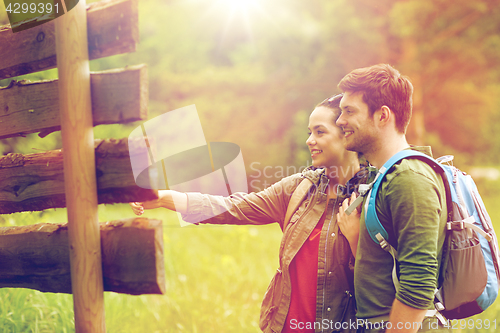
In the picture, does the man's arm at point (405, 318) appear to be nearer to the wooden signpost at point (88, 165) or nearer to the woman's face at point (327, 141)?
the woman's face at point (327, 141)

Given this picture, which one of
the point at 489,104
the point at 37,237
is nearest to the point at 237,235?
the point at 37,237

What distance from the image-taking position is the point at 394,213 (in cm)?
158

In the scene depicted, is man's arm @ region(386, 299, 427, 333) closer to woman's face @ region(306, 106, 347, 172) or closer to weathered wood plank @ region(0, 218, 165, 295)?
woman's face @ region(306, 106, 347, 172)

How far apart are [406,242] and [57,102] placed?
1.70m

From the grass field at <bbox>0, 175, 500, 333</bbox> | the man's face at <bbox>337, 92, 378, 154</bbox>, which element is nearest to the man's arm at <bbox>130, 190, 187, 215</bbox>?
the man's face at <bbox>337, 92, 378, 154</bbox>

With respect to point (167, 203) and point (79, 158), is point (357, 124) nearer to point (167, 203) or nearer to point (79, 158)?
point (167, 203)

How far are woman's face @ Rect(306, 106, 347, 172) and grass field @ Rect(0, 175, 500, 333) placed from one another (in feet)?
7.89

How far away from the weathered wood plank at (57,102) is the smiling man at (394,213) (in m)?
1.08

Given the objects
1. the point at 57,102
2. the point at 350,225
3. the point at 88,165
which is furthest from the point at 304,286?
the point at 57,102

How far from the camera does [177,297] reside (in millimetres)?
4293

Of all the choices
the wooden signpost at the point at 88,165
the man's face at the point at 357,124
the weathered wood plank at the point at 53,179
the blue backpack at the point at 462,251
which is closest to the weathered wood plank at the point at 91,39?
the wooden signpost at the point at 88,165

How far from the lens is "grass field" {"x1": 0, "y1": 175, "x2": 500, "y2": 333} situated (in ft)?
9.95

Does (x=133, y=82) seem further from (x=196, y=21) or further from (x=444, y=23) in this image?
(x=196, y=21)

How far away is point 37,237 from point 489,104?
11.7 metres
